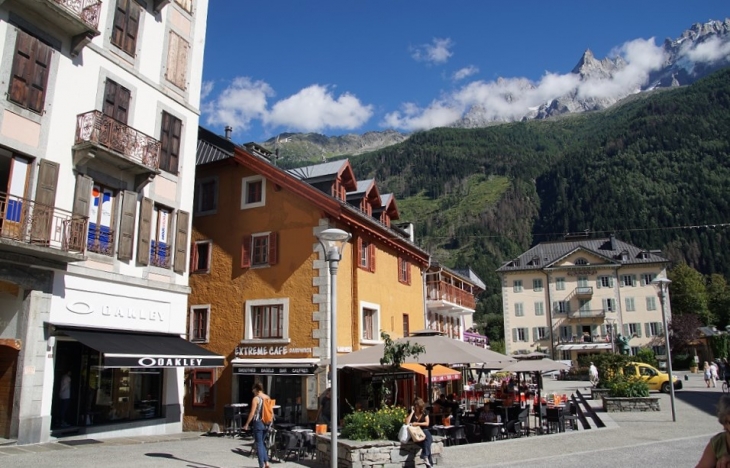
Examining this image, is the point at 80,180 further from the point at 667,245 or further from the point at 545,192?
the point at 545,192

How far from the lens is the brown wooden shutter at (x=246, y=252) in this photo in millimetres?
23281

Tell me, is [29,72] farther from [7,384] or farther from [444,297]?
[444,297]

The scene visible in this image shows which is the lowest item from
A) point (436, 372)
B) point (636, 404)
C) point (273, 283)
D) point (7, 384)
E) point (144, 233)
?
point (636, 404)

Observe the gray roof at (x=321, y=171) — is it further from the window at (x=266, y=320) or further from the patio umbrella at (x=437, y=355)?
the patio umbrella at (x=437, y=355)

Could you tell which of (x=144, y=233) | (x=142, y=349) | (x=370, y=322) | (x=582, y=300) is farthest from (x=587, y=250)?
(x=142, y=349)

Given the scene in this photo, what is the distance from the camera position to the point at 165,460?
542 inches

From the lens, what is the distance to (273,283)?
74.2 feet

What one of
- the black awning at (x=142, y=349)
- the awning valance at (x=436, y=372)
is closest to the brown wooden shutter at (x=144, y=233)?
the black awning at (x=142, y=349)

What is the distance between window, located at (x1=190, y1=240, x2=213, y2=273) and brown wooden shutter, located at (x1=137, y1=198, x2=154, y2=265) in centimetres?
566

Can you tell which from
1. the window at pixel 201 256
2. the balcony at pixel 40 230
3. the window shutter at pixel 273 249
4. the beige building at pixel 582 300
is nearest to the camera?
the balcony at pixel 40 230

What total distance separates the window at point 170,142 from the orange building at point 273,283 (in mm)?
3643

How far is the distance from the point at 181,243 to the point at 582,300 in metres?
68.5

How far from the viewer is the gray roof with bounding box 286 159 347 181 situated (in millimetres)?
24802

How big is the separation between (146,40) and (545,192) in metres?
177
